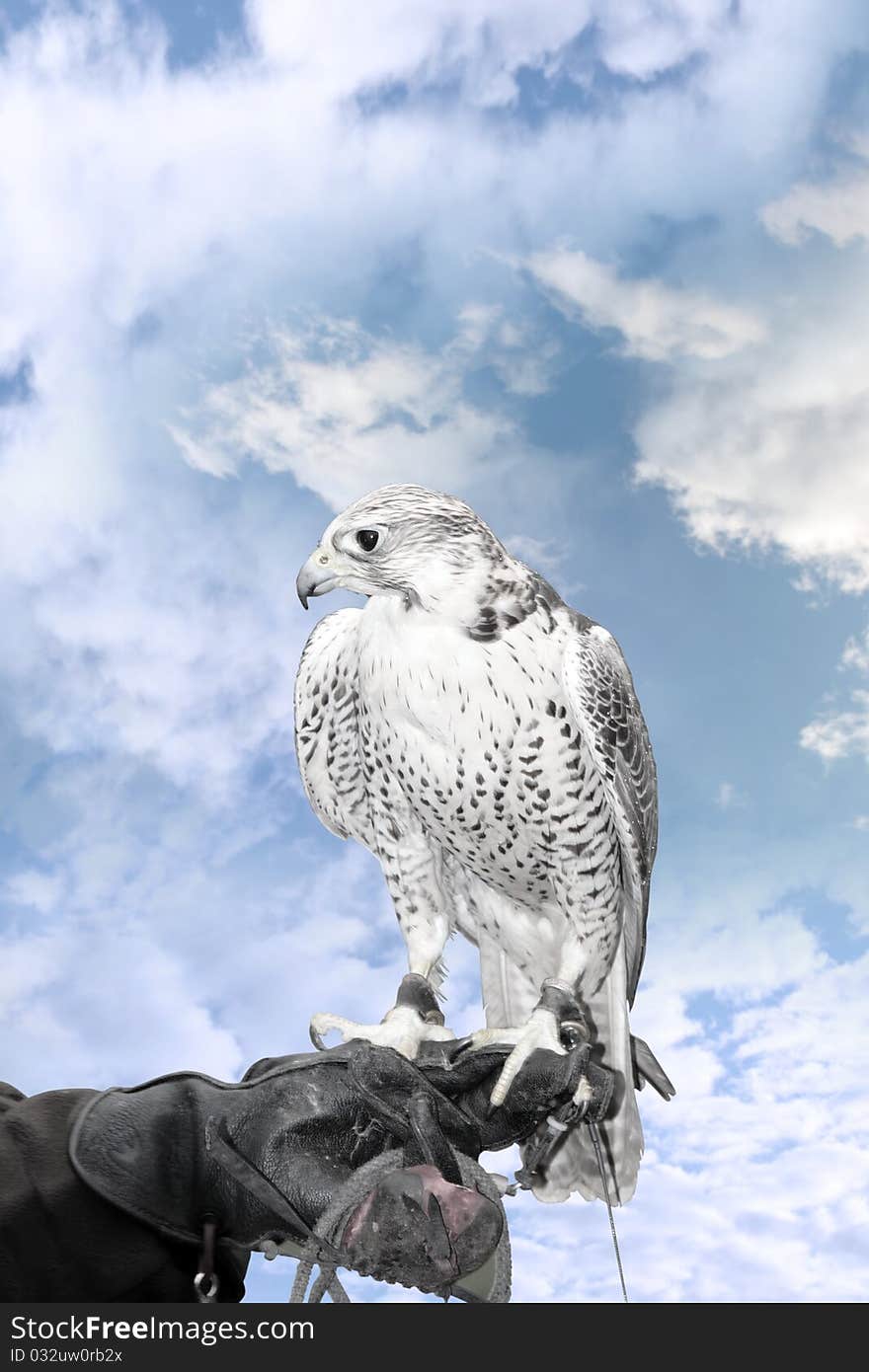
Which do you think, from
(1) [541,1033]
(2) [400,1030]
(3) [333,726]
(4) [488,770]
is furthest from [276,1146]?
(3) [333,726]

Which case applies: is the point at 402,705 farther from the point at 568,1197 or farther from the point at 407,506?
the point at 568,1197

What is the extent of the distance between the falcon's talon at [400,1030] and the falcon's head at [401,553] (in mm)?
946

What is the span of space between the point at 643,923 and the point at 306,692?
1.10 m

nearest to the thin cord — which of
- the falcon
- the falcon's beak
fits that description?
the falcon

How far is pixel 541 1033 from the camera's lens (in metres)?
2.33

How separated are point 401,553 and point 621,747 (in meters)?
0.75

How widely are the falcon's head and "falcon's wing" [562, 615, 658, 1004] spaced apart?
347 mm

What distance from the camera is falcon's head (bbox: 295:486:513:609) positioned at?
2.47 metres

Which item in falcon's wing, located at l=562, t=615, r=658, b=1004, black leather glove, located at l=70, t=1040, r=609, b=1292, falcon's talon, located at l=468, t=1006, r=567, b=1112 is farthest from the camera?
falcon's wing, located at l=562, t=615, r=658, b=1004

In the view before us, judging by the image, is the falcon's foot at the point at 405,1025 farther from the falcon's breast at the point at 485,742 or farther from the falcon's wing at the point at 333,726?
the falcon's wing at the point at 333,726

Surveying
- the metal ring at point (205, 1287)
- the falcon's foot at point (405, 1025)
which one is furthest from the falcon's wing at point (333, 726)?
the metal ring at point (205, 1287)

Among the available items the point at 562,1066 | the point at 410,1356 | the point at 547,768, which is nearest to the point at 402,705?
the point at 547,768

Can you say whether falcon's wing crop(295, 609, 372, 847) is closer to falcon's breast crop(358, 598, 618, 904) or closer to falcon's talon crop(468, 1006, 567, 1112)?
falcon's breast crop(358, 598, 618, 904)

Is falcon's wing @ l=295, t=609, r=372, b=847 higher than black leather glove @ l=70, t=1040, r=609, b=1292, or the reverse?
falcon's wing @ l=295, t=609, r=372, b=847
